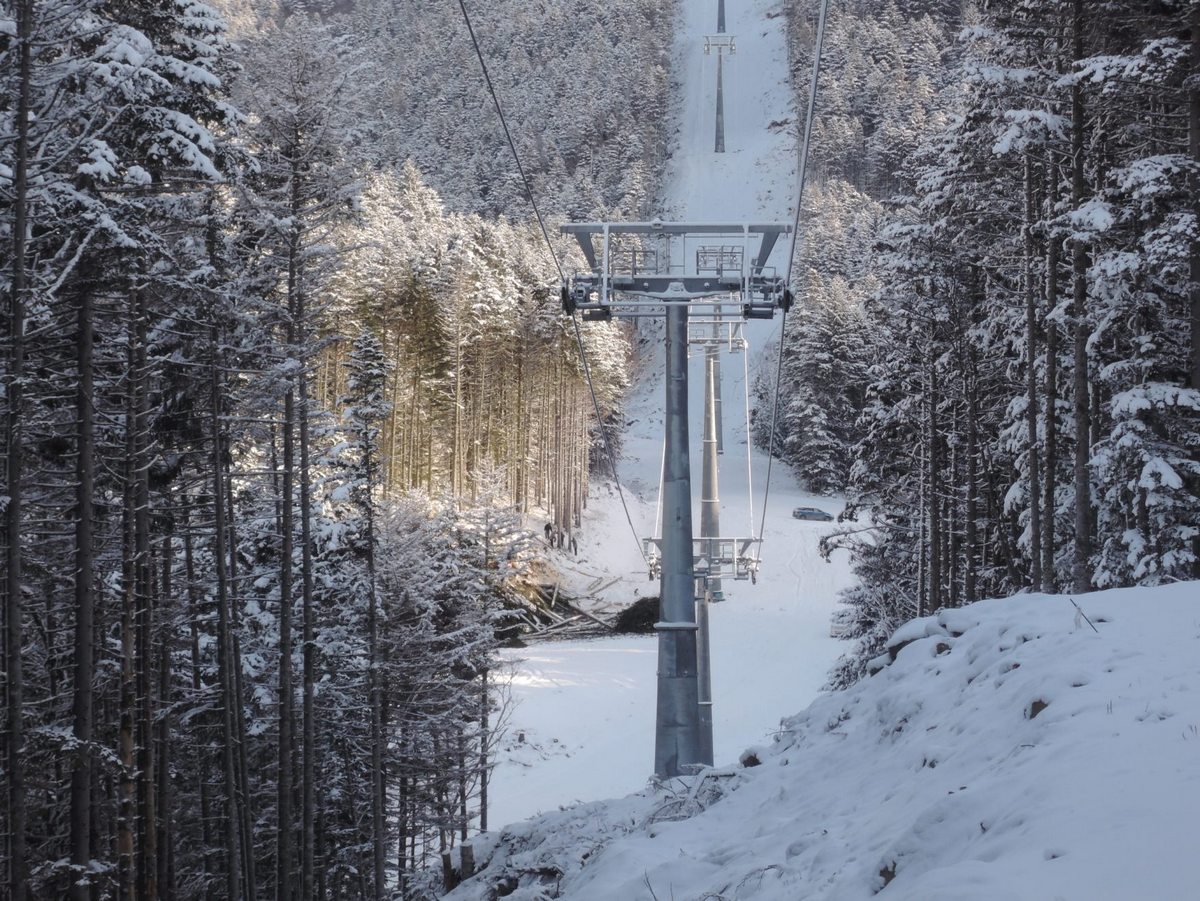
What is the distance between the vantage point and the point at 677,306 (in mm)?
14859

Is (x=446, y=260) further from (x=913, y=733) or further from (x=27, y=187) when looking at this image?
(x=913, y=733)

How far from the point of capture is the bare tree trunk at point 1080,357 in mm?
14289

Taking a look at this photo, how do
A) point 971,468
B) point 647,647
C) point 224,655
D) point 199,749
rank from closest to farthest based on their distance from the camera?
point 224,655 → point 199,749 → point 971,468 → point 647,647

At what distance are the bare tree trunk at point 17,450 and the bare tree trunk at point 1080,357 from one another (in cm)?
1287

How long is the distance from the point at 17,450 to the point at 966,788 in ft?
28.3

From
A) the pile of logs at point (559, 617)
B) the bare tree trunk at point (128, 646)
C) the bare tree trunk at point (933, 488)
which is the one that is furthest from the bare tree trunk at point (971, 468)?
the pile of logs at point (559, 617)

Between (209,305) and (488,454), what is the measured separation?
30691 mm

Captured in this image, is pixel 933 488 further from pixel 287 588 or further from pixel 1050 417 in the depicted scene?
pixel 287 588

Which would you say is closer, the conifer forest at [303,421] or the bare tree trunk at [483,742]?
the conifer forest at [303,421]

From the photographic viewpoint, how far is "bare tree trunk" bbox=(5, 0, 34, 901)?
912 cm

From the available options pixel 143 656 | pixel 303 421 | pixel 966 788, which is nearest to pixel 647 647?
pixel 303 421

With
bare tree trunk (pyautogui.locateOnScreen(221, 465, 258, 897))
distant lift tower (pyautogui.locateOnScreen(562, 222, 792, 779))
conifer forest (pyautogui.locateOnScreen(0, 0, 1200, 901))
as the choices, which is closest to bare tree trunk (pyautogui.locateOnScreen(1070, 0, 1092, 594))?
conifer forest (pyautogui.locateOnScreen(0, 0, 1200, 901))

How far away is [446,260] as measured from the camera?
42.6 m

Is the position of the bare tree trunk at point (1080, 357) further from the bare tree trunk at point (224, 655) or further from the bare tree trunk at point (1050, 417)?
the bare tree trunk at point (224, 655)
